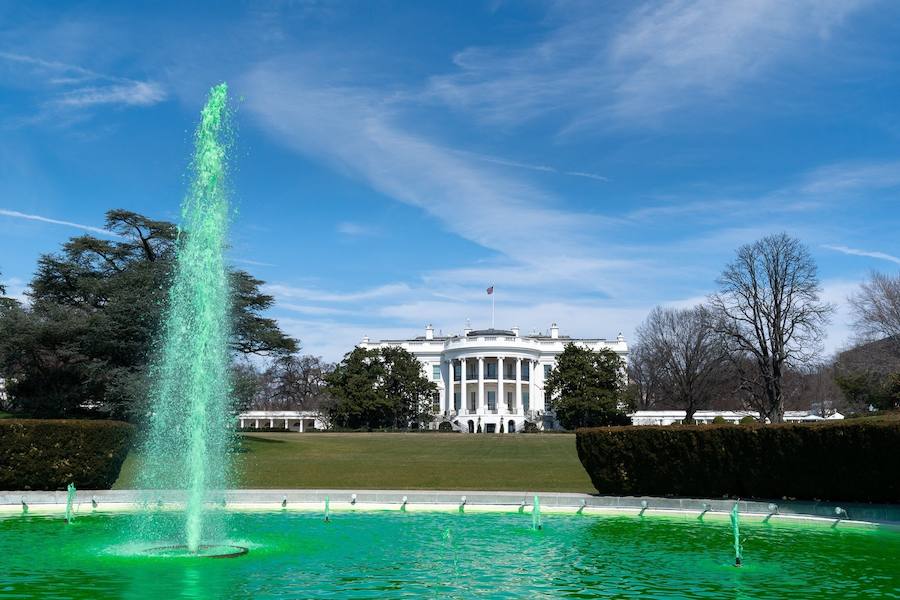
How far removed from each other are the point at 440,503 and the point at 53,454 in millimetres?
11462

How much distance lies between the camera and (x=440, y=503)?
70.4ft

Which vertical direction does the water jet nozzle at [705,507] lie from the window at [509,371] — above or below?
below

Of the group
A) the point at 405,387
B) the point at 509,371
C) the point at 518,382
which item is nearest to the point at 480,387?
the point at 518,382

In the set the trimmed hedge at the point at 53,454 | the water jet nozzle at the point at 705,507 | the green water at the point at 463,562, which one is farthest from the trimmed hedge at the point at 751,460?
the trimmed hedge at the point at 53,454

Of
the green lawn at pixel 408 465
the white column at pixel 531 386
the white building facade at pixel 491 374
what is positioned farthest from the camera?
the white column at pixel 531 386

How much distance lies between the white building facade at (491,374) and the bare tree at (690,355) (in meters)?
9.22

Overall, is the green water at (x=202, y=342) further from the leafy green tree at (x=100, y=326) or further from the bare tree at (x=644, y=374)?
the bare tree at (x=644, y=374)

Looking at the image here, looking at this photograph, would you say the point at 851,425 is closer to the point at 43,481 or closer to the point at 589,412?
the point at 43,481

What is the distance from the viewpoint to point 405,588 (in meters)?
11.2

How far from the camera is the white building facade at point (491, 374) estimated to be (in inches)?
3637

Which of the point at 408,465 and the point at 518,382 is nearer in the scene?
the point at 408,465

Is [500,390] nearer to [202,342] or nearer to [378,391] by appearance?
[378,391]

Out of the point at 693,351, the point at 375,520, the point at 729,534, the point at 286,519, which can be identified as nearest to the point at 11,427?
the point at 286,519

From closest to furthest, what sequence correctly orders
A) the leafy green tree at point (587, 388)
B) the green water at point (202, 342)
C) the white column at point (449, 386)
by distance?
the green water at point (202, 342)
the leafy green tree at point (587, 388)
the white column at point (449, 386)
